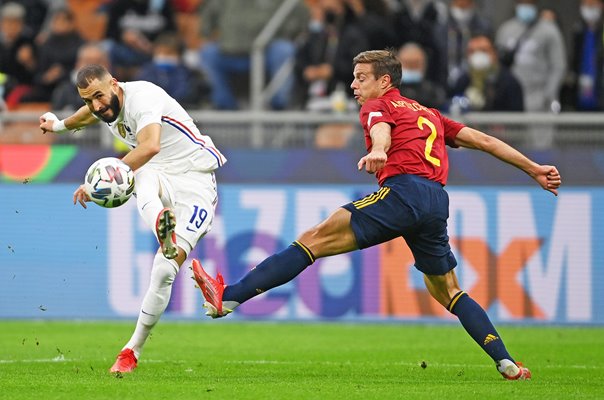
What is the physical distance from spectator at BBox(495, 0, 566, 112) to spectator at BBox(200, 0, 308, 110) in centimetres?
316

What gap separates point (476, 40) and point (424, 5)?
1.49m

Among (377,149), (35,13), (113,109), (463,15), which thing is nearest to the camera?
(377,149)

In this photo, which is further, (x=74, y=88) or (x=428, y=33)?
(x=428, y=33)

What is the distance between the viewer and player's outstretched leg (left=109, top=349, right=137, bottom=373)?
998cm

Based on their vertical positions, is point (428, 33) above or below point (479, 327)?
above

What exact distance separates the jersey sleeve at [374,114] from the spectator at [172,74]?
790 cm

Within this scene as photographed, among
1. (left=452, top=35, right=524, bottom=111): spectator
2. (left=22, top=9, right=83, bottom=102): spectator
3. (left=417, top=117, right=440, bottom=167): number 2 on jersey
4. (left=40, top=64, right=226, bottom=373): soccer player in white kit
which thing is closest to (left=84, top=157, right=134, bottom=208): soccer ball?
(left=40, top=64, right=226, bottom=373): soccer player in white kit

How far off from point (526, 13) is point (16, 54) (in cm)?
734

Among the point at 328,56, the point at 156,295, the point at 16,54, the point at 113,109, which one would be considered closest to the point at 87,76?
the point at 113,109

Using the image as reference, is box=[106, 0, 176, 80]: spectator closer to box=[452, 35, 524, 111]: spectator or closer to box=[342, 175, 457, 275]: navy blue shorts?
box=[452, 35, 524, 111]: spectator

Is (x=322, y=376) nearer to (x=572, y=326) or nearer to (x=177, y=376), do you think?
(x=177, y=376)

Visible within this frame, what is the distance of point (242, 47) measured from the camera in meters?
19.0

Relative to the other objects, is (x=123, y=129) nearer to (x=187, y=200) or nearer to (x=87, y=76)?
(x=87, y=76)

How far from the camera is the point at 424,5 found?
18578mm
